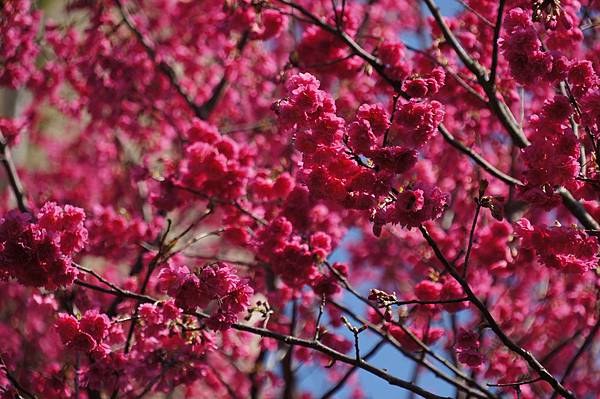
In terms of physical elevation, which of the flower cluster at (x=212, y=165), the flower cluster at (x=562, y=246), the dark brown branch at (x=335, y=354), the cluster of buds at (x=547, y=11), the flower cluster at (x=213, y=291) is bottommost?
the dark brown branch at (x=335, y=354)

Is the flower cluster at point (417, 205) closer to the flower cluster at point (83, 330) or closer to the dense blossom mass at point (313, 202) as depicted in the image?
the dense blossom mass at point (313, 202)

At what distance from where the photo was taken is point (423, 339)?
461cm

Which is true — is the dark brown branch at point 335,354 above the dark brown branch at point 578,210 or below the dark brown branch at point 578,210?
below

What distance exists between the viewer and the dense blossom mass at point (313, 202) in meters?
3.28

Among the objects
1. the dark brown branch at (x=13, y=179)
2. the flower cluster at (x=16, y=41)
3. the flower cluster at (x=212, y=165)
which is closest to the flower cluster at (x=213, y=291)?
the flower cluster at (x=212, y=165)

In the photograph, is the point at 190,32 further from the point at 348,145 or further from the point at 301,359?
the point at 348,145

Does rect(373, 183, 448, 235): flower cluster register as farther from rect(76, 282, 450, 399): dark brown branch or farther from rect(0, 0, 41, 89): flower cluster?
rect(0, 0, 41, 89): flower cluster

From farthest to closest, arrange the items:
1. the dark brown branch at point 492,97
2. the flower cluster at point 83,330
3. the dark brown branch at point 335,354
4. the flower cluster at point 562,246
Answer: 1. the dark brown branch at point 492,97
2. the flower cluster at point 83,330
3. the flower cluster at point 562,246
4. the dark brown branch at point 335,354

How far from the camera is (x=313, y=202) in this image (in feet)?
16.0

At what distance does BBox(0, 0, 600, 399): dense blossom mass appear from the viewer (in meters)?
3.28

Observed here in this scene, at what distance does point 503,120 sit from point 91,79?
4.22 meters

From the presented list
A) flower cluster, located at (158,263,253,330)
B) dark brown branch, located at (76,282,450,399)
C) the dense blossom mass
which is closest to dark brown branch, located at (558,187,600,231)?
the dense blossom mass

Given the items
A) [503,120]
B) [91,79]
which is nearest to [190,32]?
[91,79]

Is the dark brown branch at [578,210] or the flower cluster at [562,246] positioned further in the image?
the dark brown branch at [578,210]
